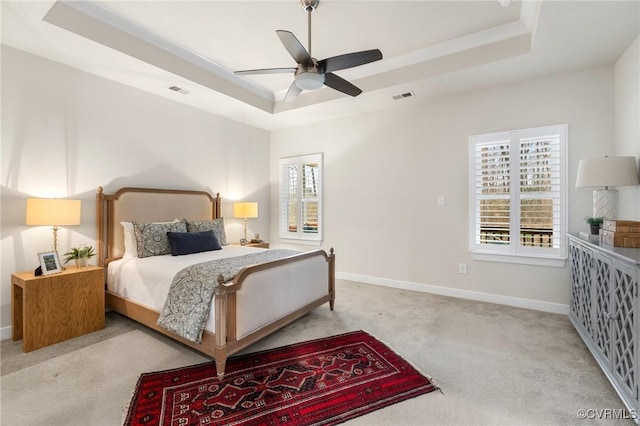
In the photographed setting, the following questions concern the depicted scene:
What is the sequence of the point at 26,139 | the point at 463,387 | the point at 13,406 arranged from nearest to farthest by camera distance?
the point at 13,406
the point at 463,387
the point at 26,139

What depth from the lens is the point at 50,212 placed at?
2.77 m

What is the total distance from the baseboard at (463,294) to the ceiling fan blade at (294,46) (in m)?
3.38

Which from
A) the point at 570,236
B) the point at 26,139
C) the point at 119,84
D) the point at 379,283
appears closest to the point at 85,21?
the point at 119,84

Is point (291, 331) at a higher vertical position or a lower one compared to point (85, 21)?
lower

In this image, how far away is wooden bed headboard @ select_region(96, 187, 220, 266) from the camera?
349 cm

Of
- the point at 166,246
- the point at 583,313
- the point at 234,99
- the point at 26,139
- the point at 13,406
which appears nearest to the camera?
the point at 13,406

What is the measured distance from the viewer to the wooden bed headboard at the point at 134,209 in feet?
11.4

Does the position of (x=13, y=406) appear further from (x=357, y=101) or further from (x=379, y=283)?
(x=357, y=101)

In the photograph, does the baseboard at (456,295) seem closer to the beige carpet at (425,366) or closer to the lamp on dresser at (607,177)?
the beige carpet at (425,366)

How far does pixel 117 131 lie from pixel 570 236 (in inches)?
205

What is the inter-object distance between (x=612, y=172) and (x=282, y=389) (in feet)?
10.2

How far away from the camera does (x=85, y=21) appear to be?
2.70m

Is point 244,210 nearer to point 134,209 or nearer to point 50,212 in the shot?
point 134,209

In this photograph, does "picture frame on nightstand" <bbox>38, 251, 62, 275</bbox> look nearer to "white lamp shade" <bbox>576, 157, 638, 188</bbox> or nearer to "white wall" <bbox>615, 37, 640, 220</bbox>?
"white lamp shade" <bbox>576, 157, 638, 188</bbox>
